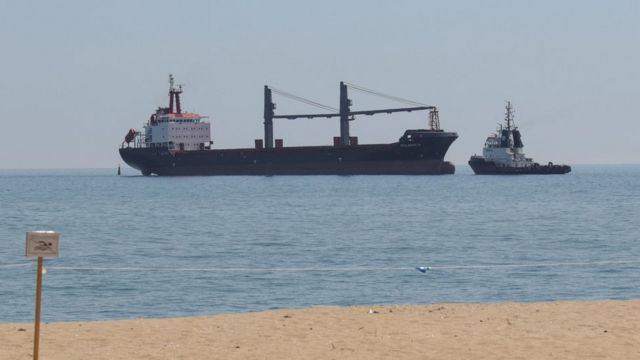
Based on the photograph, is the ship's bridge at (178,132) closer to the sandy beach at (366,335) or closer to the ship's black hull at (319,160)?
the ship's black hull at (319,160)

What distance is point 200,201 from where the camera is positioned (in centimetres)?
8662

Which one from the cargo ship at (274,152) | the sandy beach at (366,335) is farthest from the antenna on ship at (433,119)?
the sandy beach at (366,335)

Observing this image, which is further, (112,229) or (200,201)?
(200,201)

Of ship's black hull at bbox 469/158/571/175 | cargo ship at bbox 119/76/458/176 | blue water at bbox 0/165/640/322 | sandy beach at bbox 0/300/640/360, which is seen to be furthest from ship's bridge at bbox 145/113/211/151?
sandy beach at bbox 0/300/640/360

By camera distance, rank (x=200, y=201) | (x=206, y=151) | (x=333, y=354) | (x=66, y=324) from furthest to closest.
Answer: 1. (x=206, y=151)
2. (x=200, y=201)
3. (x=66, y=324)
4. (x=333, y=354)

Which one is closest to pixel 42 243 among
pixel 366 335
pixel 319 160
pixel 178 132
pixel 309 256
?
pixel 366 335

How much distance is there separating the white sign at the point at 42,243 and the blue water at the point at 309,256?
10717mm

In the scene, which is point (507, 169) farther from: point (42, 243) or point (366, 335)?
point (42, 243)

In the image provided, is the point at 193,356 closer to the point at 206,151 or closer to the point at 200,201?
the point at 200,201

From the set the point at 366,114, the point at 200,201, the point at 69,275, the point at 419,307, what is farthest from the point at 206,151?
the point at 419,307

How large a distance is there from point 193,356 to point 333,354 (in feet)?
5.45

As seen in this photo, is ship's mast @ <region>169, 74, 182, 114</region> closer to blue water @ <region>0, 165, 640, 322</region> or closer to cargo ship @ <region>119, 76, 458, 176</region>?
cargo ship @ <region>119, 76, 458, 176</region>

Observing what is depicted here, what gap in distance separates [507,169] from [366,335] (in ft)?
457

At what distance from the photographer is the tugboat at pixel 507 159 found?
146 metres
